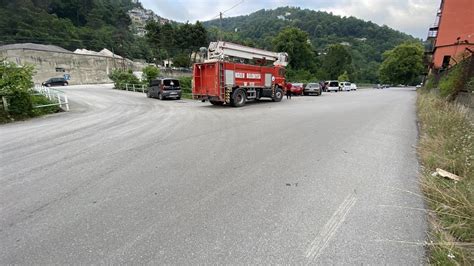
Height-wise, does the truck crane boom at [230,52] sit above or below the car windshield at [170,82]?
above

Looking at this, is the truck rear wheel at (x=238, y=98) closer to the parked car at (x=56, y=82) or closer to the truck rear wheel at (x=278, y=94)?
the truck rear wheel at (x=278, y=94)

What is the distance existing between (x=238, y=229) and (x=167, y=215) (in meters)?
0.95

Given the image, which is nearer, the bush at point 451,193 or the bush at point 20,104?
the bush at point 451,193

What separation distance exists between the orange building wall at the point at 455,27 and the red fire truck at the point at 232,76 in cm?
2310

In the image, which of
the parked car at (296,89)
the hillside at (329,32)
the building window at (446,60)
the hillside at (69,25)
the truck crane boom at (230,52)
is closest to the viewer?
the truck crane boom at (230,52)

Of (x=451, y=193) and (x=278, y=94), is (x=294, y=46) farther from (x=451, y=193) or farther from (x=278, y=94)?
(x=451, y=193)

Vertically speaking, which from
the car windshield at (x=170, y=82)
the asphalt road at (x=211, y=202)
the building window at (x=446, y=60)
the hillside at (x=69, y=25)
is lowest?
the asphalt road at (x=211, y=202)

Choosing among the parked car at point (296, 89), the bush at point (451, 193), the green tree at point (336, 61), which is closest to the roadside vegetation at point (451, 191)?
the bush at point (451, 193)

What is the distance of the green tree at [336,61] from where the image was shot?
211 feet

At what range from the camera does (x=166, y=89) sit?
21.2 metres

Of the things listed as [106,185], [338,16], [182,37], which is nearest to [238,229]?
[106,185]

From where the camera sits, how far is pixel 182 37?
6125 cm

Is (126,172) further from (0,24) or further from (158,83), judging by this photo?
(0,24)

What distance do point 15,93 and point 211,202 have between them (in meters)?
12.6
